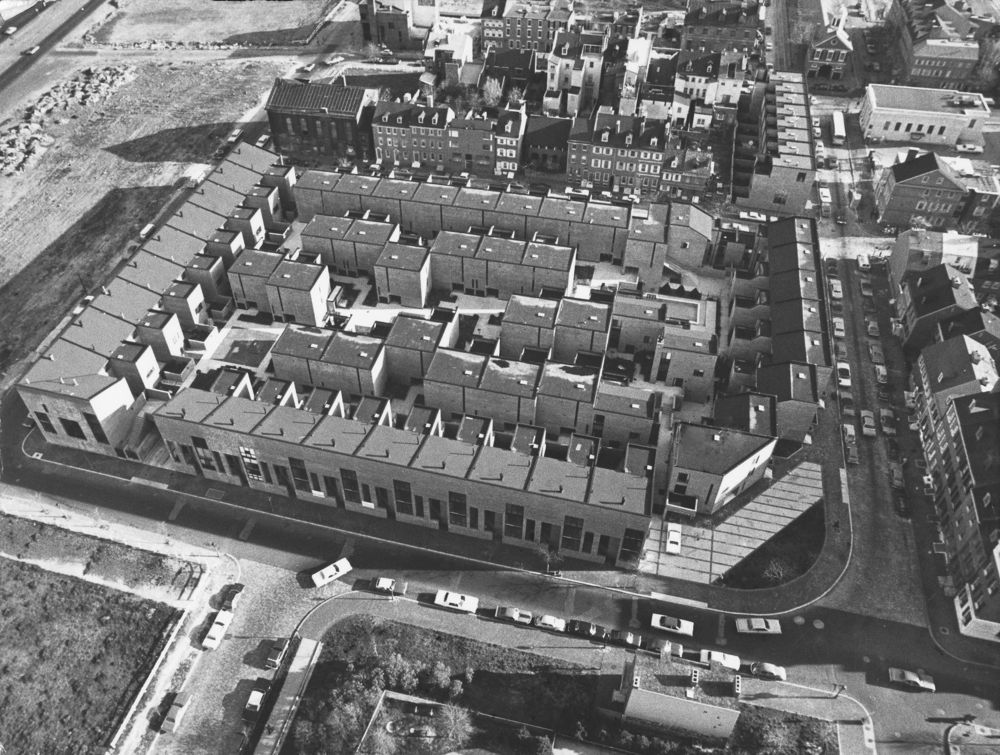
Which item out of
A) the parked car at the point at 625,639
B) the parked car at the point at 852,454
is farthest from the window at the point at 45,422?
the parked car at the point at 852,454

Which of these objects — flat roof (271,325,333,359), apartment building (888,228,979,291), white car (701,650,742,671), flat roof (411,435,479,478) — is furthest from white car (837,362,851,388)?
flat roof (271,325,333,359)

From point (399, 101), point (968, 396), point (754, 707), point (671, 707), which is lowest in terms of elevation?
point (754, 707)

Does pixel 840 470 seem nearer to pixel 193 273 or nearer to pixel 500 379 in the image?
pixel 500 379

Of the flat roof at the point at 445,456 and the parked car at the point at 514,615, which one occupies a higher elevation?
the flat roof at the point at 445,456

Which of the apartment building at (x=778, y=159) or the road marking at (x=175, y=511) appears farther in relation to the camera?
the apartment building at (x=778, y=159)

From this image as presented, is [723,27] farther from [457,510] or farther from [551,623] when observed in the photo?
[551,623]

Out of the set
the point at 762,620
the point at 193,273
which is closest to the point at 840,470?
the point at 762,620

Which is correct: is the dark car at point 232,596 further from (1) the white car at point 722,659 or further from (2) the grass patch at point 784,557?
(2) the grass patch at point 784,557
